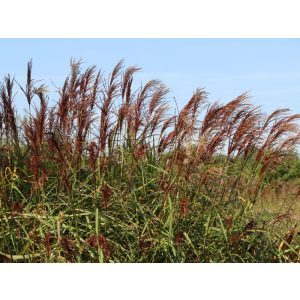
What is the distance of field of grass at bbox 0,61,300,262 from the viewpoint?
4340 mm

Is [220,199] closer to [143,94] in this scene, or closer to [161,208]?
[161,208]

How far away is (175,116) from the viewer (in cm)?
474

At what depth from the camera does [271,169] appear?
4.82m

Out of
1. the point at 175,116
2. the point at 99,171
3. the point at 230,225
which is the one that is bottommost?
the point at 230,225

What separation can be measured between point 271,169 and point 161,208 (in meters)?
0.94

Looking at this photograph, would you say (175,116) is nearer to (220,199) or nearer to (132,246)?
(220,199)

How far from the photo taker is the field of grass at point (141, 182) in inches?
171

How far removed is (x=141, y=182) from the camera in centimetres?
486

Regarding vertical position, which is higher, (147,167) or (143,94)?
(143,94)
